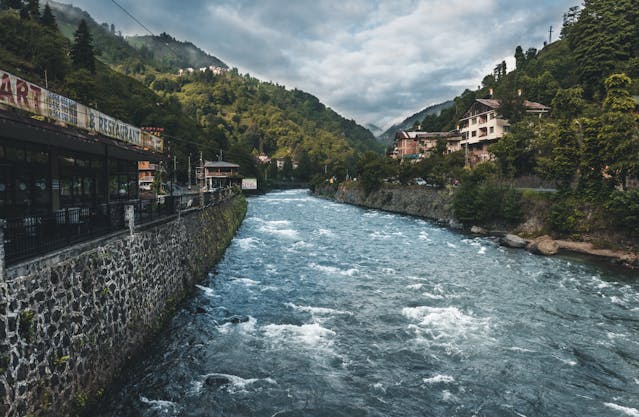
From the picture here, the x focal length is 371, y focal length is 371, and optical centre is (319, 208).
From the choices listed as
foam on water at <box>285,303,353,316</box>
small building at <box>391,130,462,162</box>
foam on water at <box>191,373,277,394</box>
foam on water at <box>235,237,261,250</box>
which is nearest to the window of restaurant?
foam on water at <box>235,237,261,250</box>

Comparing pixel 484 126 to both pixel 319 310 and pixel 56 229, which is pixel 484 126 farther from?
pixel 56 229

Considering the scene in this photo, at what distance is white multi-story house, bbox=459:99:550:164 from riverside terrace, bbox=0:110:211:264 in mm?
57236

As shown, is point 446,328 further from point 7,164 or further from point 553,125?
point 553,125

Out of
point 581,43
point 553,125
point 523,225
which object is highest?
point 581,43

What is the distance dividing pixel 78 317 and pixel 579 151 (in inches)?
1564

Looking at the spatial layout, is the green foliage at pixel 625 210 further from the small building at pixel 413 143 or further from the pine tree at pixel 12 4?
the pine tree at pixel 12 4

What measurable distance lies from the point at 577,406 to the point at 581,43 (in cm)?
7505

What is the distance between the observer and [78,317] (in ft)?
31.0

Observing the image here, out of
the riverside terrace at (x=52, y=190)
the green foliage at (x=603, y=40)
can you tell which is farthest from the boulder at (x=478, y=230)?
the green foliage at (x=603, y=40)

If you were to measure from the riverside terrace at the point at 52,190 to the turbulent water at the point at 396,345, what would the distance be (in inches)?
183

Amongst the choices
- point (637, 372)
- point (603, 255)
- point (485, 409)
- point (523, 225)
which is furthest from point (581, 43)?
point (485, 409)

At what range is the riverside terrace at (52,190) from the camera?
9273 mm

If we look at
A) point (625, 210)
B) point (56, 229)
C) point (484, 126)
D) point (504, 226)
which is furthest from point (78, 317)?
point (484, 126)

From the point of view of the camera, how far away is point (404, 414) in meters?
10.0
